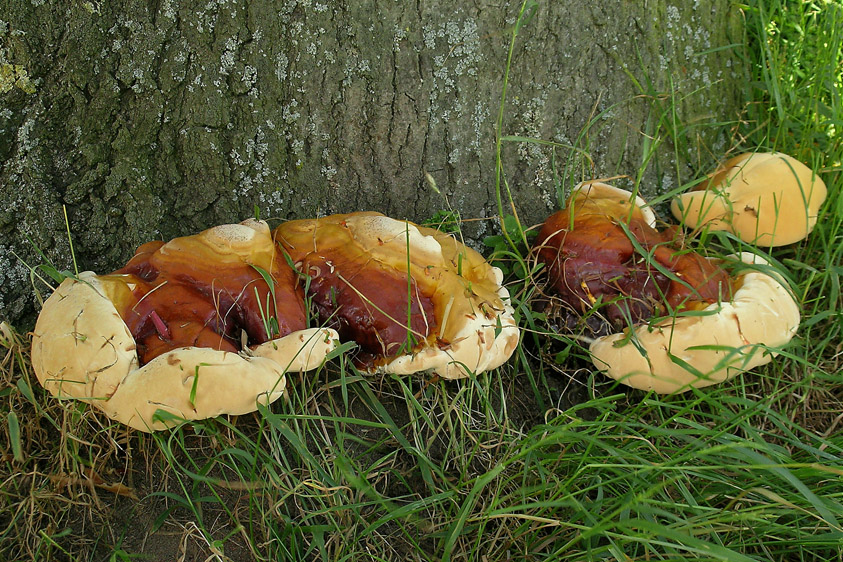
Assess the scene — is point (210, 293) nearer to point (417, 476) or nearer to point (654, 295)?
point (417, 476)

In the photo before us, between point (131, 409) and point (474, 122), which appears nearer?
point (131, 409)

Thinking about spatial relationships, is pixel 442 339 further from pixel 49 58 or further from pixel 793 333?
pixel 49 58

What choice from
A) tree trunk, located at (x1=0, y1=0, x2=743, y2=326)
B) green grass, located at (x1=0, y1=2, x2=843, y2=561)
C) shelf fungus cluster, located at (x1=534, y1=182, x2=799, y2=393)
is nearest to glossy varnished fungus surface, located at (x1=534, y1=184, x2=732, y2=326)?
shelf fungus cluster, located at (x1=534, y1=182, x2=799, y2=393)

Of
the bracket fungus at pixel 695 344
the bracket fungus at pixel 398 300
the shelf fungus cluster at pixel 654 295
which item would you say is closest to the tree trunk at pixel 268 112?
the shelf fungus cluster at pixel 654 295

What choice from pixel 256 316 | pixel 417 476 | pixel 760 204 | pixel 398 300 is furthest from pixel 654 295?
pixel 256 316

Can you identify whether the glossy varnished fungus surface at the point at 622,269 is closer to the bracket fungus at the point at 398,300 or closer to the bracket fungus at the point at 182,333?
the bracket fungus at the point at 398,300

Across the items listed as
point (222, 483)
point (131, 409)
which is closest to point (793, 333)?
point (222, 483)
